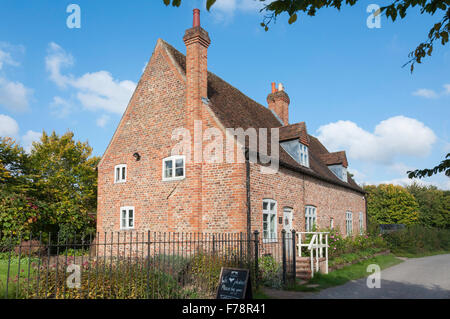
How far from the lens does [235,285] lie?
7.80 meters

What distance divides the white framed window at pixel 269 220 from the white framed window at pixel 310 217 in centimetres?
334

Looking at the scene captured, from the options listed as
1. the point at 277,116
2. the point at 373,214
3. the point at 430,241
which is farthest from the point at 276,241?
the point at 373,214

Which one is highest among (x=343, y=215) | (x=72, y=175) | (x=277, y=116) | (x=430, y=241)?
(x=277, y=116)

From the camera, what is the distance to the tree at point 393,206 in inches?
1751

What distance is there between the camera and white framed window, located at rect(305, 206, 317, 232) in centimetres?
1788

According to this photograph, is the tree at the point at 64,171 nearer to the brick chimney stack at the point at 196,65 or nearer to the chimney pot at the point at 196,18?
the brick chimney stack at the point at 196,65

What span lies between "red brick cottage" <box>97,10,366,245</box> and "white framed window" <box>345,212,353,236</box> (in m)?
3.90

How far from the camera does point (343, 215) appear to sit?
22.8m

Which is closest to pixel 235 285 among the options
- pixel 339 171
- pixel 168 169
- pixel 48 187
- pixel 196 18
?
pixel 168 169

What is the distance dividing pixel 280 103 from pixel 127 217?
13.2 metres

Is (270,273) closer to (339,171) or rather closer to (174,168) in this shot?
(174,168)
